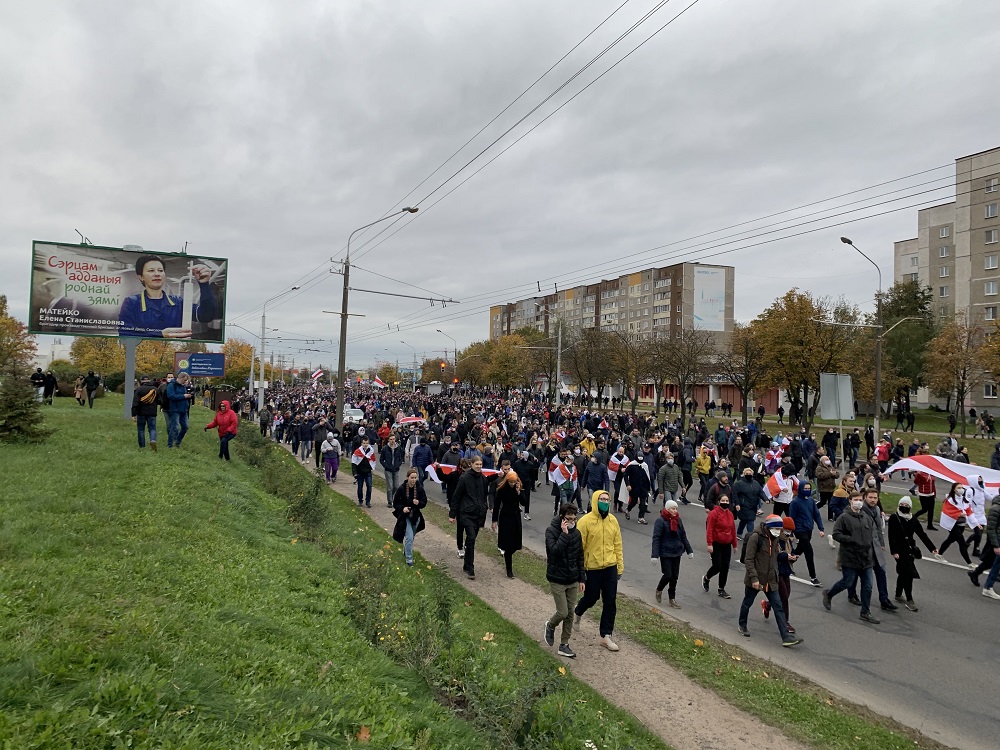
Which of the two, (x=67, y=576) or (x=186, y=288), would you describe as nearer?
(x=67, y=576)

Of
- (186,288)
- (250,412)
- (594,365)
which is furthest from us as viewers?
(594,365)

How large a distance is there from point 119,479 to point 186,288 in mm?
13991

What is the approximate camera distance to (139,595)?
16.9ft

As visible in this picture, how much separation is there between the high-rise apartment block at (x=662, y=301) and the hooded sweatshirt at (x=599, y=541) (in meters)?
77.7

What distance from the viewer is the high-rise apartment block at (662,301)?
312ft

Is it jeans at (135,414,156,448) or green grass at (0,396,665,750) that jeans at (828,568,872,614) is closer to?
green grass at (0,396,665,750)

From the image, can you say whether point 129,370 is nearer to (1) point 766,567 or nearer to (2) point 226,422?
(2) point 226,422

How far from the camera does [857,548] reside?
8.06 m

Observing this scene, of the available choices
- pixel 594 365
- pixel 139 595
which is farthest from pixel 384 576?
pixel 594 365

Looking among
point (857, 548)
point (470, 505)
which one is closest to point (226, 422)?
point (470, 505)

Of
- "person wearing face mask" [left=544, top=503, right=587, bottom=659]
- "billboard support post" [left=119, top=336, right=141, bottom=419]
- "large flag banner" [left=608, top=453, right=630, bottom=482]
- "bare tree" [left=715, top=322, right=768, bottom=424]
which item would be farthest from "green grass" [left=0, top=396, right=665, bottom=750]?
"bare tree" [left=715, top=322, right=768, bottom=424]

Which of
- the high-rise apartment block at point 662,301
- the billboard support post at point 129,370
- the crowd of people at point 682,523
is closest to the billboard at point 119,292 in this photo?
the billboard support post at point 129,370

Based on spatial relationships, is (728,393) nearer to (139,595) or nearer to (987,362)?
(987,362)

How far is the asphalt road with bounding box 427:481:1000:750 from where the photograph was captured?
19.0 feet
